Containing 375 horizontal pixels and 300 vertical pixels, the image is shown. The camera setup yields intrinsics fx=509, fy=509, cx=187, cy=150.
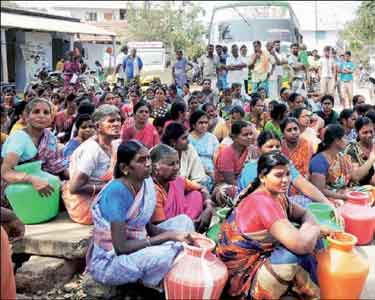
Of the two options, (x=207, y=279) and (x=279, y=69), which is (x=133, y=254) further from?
(x=279, y=69)

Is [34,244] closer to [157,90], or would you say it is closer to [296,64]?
[157,90]

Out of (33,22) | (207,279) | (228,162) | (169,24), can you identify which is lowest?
(207,279)

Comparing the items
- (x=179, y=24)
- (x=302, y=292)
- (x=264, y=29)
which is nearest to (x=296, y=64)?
(x=264, y=29)

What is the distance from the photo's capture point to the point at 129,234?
2850 millimetres

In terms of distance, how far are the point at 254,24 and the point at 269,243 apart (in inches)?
428

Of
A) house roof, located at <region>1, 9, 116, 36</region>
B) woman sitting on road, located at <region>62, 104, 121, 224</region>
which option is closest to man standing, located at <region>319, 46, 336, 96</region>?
house roof, located at <region>1, 9, 116, 36</region>

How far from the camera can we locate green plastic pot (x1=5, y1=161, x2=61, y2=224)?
3.47 meters

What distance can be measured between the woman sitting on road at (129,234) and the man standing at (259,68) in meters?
7.12

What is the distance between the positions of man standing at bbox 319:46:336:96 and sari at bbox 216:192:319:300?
9.33 metres

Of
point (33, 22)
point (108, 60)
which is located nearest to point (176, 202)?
point (33, 22)

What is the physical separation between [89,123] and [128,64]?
7.61m

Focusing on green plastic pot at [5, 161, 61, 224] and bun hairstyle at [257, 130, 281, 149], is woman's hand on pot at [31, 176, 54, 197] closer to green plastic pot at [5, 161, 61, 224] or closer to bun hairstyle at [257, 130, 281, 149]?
green plastic pot at [5, 161, 61, 224]

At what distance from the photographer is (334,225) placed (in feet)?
10.9

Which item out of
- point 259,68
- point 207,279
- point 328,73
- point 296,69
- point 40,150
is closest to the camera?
point 207,279
